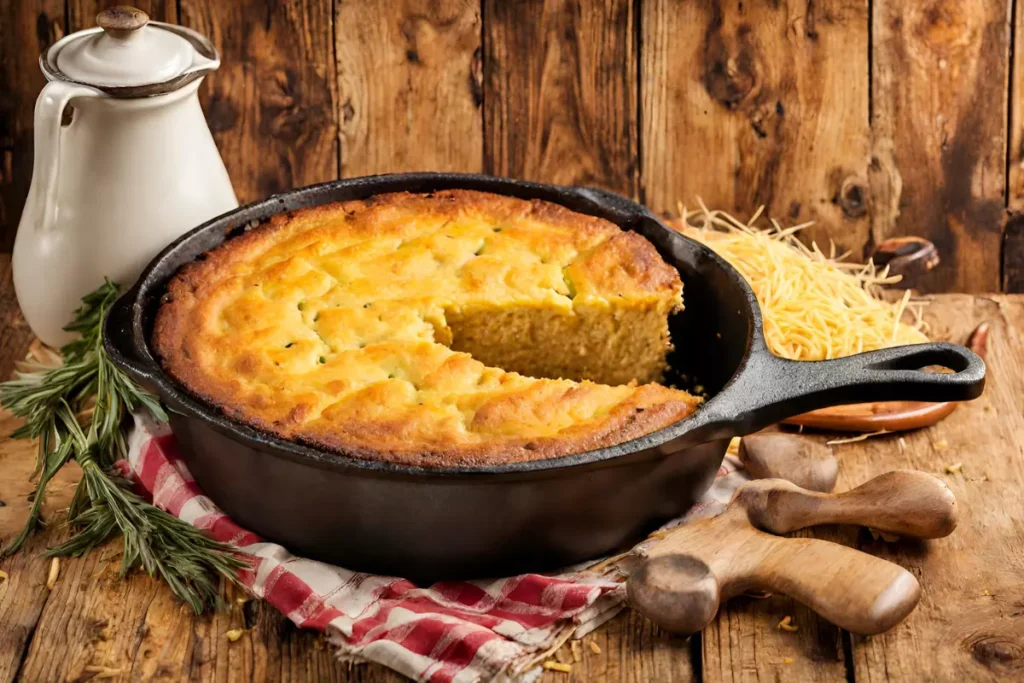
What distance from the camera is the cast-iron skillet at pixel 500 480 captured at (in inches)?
121

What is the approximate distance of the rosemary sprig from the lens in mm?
3348

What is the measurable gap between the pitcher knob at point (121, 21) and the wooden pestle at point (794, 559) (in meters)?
2.18

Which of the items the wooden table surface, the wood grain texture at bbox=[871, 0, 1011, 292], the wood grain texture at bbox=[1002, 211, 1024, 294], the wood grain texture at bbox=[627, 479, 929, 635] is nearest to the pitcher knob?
the wooden table surface

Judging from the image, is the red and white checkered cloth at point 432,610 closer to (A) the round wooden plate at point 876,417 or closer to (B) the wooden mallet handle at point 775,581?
(B) the wooden mallet handle at point 775,581

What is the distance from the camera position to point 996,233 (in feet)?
17.6

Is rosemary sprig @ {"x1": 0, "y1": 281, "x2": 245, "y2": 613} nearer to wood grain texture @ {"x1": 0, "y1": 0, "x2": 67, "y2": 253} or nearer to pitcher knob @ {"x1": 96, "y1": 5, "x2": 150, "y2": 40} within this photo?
pitcher knob @ {"x1": 96, "y1": 5, "x2": 150, "y2": 40}

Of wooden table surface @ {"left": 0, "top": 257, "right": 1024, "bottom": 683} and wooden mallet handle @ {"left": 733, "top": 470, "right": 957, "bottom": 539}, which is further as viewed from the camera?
wooden mallet handle @ {"left": 733, "top": 470, "right": 957, "bottom": 539}

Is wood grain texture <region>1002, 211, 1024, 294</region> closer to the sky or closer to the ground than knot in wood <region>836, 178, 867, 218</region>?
closer to the ground

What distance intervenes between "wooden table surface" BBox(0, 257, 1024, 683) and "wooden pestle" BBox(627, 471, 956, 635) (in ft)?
0.29

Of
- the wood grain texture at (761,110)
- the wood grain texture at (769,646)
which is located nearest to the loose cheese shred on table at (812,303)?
the wood grain texture at (761,110)

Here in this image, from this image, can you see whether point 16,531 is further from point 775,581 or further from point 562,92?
point 562,92

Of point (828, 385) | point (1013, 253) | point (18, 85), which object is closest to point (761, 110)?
point (1013, 253)

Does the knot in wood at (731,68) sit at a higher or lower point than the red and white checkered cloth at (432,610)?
higher

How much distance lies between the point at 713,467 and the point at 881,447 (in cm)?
83
